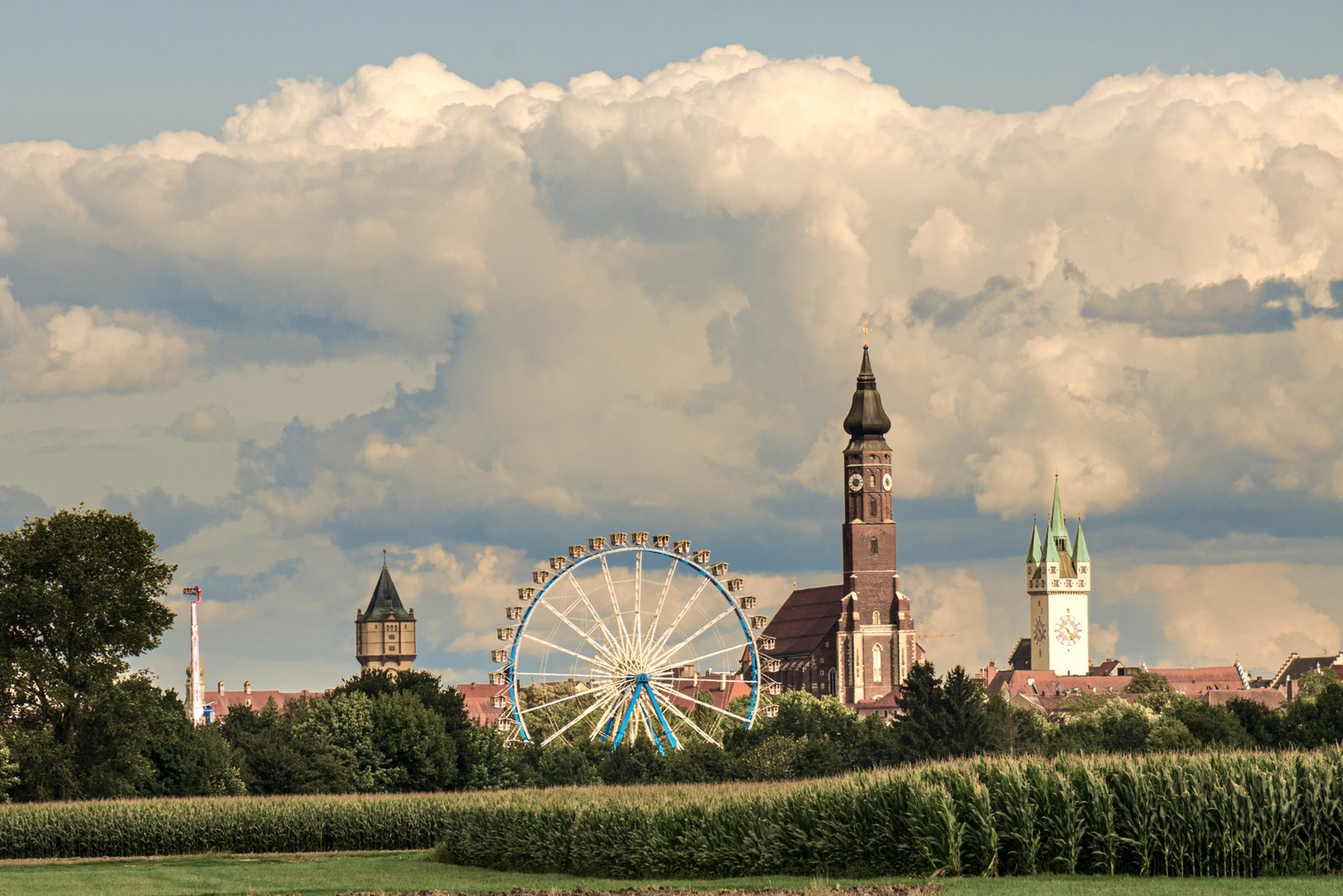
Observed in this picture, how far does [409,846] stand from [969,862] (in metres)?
28.4

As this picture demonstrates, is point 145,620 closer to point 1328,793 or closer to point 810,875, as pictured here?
point 810,875

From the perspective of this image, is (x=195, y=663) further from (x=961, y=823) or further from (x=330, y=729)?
(x=961, y=823)

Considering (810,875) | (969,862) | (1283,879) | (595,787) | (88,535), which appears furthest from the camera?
(88,535)

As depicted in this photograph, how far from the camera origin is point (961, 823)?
41.0m

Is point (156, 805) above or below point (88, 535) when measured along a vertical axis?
below

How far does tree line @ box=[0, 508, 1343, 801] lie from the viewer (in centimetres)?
7256

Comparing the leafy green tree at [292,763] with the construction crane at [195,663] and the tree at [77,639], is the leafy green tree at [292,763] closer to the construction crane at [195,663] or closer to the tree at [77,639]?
the tree at [77,639]

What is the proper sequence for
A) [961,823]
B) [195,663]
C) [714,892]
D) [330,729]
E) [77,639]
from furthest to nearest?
[195,663], [330,729], [77,639], [961,823], [714,892]

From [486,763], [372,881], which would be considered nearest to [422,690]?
[486,763]

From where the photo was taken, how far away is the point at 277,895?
4297 centimetres

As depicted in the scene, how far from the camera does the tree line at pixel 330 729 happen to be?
7256 centimetres

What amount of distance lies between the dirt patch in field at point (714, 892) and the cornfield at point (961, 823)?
3312 mm

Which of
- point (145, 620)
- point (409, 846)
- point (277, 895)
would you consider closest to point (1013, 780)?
point (277, 895)

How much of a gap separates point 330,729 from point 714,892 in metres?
58.7
